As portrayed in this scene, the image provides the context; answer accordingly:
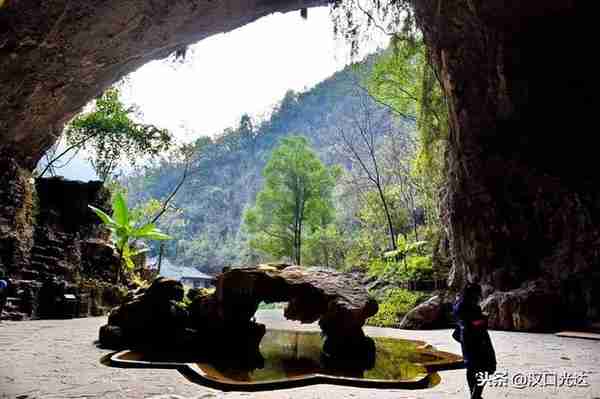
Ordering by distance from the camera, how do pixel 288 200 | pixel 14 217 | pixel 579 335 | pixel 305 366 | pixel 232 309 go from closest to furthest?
pixel 305 366, pixel 232 309, pixel 579 335, pixel 14 217, pixel 288 200

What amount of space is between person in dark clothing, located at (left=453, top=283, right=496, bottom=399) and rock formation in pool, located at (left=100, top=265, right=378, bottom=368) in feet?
8.82

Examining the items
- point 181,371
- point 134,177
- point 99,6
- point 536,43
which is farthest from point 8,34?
point 134,177

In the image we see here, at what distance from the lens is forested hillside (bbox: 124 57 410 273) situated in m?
55.6

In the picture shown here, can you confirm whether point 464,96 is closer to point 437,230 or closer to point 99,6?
point 437,230

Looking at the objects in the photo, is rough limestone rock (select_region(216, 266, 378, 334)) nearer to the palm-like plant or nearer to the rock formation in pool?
the rock formation in pool

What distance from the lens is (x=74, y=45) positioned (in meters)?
7.01

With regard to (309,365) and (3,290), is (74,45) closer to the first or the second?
(3,290)

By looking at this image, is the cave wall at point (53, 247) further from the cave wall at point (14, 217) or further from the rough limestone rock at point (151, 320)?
the rough limestone rock at point (151, 320)

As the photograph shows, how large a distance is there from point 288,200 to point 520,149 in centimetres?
1549

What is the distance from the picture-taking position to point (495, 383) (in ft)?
10.8

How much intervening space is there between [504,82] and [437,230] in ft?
22.0

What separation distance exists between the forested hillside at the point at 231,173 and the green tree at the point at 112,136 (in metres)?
34.4

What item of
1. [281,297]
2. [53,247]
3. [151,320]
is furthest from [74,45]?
[53,247]

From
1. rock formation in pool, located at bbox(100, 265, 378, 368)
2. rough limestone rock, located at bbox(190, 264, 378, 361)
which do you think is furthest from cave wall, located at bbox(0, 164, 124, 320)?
rough limestone rock, located at bbox(190, 264, 378, 361)
